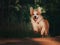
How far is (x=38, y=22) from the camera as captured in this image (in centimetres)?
299

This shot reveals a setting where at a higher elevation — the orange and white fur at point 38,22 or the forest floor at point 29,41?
the orange and white fur at point 38,22

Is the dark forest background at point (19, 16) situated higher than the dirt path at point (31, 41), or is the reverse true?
the dark forest background at point (19, 16)

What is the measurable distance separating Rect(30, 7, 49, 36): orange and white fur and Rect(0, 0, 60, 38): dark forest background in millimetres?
49

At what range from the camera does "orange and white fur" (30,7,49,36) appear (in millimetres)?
2961

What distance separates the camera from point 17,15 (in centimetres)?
297

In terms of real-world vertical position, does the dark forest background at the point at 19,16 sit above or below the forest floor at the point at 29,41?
above

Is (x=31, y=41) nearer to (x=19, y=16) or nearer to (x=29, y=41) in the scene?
(x=29, y=41)

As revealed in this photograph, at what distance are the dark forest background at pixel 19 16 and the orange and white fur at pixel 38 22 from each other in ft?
0.16

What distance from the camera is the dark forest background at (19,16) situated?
9.65 ft

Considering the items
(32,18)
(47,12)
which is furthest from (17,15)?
(47,12)

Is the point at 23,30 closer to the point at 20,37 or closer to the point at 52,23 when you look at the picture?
the point at 20,37

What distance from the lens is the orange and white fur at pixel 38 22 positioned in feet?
9.71

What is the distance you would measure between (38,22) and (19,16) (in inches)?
9.6

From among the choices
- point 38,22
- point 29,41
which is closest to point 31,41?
point 29,41
